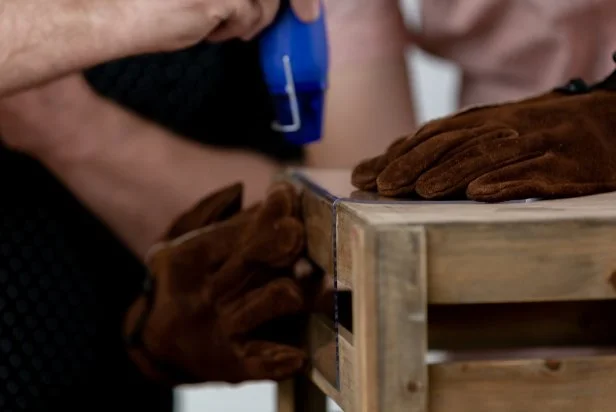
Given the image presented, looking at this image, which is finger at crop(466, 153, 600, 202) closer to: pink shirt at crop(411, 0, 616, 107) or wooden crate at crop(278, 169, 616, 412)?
wooden crate at crop(278, 169, 616, 412)

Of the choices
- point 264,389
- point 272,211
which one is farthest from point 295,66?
point 264,389

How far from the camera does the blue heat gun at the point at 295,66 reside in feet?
3.18

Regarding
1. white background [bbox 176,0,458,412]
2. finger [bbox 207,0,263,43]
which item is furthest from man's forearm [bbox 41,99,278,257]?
white background [bbox 176,0,458,412]

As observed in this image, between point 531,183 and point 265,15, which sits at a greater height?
point 265,15

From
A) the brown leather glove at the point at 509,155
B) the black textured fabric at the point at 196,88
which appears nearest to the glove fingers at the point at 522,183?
the brown leather glove at the point at 509,155

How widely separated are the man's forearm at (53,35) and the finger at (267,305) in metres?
0.25

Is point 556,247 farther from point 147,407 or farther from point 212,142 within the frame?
point 147,407

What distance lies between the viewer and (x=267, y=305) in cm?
87

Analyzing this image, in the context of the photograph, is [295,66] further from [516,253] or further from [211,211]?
[516,253]

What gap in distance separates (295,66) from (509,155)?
0.30 m

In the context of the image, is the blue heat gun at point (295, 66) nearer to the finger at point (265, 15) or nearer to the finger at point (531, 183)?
the finger at point (265, 15)

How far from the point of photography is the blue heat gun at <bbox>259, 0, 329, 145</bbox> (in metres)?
0.97

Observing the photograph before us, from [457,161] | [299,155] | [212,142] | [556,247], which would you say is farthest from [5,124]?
[556,247]

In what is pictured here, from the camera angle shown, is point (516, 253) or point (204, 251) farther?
point (204, 251)
